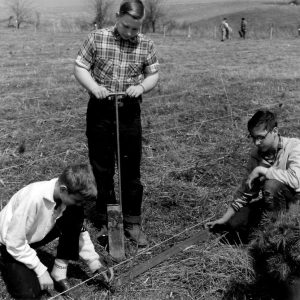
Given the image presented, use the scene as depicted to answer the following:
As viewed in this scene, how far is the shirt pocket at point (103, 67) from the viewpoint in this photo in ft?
11.8

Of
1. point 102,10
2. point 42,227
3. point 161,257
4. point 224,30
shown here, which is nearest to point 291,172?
point 161,257

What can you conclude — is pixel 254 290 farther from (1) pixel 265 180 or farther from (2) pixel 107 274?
(2) pixel 107 274

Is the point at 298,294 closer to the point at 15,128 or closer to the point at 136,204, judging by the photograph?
the point at 136,204

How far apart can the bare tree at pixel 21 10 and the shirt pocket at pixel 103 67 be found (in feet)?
146

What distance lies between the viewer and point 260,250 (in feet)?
10.3

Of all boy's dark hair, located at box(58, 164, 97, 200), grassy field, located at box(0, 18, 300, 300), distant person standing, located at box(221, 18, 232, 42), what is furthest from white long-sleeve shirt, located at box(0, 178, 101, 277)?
distant person standing, located at box(221, 18, 232, 42)

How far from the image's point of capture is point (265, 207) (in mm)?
3725

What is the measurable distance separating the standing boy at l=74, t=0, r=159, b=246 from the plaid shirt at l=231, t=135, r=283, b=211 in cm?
80

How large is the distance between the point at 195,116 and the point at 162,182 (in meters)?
2.68

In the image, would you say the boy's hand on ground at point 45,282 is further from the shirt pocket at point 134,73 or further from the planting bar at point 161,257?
the shirt pocket at point 134,73

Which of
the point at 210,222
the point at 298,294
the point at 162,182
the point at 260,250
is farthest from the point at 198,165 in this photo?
the point at 298,294

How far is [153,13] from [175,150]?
3909 centimetres

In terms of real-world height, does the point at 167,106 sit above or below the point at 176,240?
above

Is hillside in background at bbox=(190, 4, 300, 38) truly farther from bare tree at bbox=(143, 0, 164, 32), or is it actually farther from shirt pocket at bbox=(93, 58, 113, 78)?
shirt pocket at bbox=(93, 58, 113, 78)
